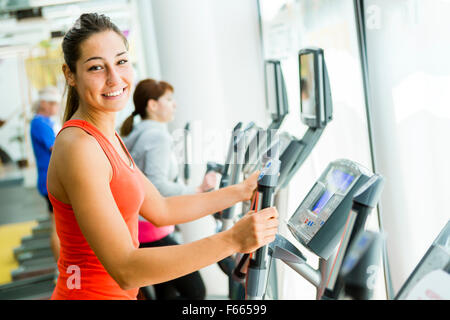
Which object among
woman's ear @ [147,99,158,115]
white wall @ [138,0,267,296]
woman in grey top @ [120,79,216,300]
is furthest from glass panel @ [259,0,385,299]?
woman's ear @ [147,99,158,115]

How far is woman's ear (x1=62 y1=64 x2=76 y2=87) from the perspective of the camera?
1.28 meters

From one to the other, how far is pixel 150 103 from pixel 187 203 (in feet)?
3.90

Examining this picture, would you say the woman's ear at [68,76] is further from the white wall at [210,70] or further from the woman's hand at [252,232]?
the white wall at [210,70]

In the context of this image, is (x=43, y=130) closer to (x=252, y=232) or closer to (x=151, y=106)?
(x=151, y=106)

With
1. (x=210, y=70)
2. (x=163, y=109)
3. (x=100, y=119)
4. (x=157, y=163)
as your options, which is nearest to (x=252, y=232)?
(x=100, y=119)

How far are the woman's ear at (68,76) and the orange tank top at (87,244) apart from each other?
0.41ft

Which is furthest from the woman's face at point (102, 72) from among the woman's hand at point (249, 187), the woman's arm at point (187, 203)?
the woman's hand at point (249, 187)

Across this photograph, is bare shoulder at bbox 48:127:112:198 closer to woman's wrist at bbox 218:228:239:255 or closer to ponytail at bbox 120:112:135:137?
woman's wrist at bbox 218:228:239:255

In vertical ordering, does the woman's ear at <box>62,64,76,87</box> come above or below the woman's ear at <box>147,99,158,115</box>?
above

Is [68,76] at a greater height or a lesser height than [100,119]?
greater

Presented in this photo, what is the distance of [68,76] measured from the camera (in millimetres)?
1288

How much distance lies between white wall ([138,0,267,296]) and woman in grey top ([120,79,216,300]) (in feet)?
2.57

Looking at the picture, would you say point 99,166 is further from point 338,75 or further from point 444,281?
point 338,75

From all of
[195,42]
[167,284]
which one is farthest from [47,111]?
[167,284]
